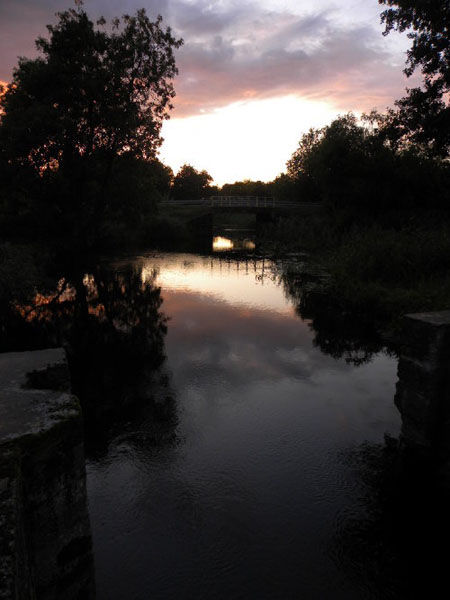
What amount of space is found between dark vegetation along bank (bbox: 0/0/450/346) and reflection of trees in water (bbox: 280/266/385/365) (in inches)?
18.0

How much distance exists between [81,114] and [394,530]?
26590 millimetres

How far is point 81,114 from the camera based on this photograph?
79.1 ft

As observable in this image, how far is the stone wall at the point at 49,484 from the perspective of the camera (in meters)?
2.56

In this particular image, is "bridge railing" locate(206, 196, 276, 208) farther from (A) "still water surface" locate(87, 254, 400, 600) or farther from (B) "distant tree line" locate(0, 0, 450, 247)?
(A) "still water surface" locate(87, 254, 400, 600)

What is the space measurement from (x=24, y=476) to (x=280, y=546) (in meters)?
3.03

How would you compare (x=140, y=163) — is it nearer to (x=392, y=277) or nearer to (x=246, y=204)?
(x=392, y=277)

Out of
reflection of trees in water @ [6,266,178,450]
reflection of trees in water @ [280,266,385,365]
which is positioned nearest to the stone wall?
reflection of trees in water @ [6,266,178,450]

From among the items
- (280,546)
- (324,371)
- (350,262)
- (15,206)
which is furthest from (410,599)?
(15,206)

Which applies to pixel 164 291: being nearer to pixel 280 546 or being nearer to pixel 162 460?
pixel 162 460

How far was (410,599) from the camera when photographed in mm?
3703

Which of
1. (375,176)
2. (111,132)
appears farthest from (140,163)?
(375,176)

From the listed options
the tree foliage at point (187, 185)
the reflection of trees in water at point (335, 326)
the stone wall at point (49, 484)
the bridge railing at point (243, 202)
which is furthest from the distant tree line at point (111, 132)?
the tree foliage at point (187, 185)

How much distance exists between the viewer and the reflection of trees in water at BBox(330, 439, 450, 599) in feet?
12.9

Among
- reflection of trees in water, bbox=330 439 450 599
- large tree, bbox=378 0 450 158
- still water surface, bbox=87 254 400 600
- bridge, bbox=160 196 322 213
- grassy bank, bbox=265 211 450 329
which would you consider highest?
large tree, bbox=378 0 450 158
